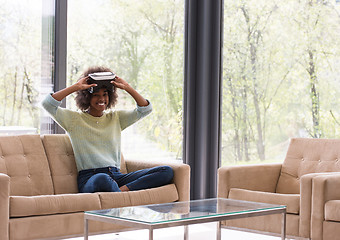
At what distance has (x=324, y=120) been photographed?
5.61 metres

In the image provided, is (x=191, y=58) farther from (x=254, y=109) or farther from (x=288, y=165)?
(x=288, y=165)

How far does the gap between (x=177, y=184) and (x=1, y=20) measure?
1.93 metres

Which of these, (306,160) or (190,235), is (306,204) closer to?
(306,160)

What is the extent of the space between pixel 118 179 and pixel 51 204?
31.3 inches

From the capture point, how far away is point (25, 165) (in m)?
4.18

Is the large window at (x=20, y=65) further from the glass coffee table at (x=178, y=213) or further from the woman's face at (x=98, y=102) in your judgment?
the glass coffee table at (x=178, y=213)

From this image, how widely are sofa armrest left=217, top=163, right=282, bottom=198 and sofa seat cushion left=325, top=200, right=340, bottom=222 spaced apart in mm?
827

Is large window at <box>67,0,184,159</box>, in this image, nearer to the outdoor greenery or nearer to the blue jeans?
the outdoor greenery

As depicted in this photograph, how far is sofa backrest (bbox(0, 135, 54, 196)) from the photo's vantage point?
4094 millimetres

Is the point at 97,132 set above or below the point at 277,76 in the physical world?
below

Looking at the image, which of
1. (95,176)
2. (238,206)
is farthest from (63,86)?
(238,206)

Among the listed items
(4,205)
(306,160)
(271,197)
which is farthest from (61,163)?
(306,160)

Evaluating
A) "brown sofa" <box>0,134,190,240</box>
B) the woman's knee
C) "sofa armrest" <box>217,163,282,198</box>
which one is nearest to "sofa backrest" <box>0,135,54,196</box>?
"brown sofa" <box>0,134,190,240</box>

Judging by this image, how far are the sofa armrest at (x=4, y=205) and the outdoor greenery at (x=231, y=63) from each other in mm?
1614
